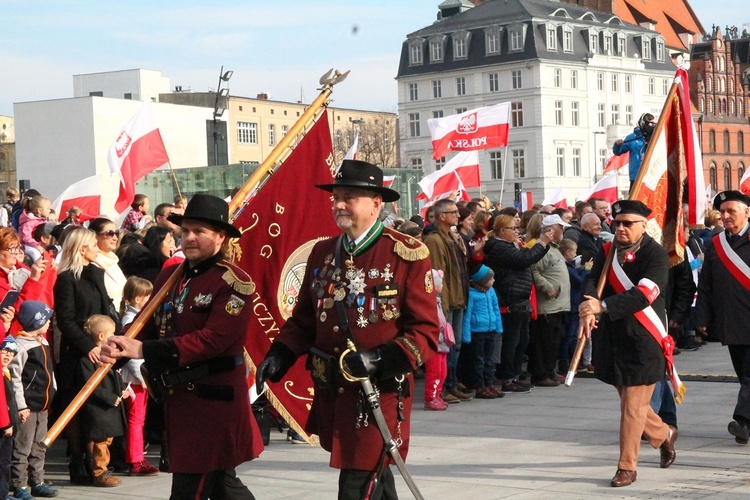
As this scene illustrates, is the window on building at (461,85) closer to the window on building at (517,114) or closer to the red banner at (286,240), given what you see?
→ the window on building at (517,114)

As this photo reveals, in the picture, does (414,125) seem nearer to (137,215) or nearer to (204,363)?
(137,215)

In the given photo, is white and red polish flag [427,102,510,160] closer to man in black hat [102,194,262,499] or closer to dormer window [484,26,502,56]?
man in black hat [102,194,262,499]

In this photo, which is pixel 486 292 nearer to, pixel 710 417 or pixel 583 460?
pixel 710 417

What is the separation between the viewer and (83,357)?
9.52 m

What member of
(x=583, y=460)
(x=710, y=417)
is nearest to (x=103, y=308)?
(x=583, y=460)

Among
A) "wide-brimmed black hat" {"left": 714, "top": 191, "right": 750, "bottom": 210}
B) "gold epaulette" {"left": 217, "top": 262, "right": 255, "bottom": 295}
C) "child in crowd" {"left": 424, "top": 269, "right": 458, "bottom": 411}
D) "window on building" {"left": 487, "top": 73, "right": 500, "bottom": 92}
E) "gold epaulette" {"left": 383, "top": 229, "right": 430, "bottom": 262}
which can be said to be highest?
"window on building" {"left": 487, "top": 73, "right": 500, "bottom": 92}

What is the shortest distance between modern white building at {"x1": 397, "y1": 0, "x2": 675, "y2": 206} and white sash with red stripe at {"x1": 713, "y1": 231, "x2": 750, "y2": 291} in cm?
7422

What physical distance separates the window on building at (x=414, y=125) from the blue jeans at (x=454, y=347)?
79.0 metres

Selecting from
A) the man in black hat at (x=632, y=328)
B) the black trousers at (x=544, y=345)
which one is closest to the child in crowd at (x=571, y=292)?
the black trousers at (x=544, y=345)

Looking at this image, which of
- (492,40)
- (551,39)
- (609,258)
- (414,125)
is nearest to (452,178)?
(609,258)

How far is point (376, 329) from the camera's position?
6020 mm

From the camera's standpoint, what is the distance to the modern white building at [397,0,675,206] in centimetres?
8725

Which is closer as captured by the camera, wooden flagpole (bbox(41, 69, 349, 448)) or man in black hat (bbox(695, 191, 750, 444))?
wooden flagpole (bbox(41, 69, 349, 448))

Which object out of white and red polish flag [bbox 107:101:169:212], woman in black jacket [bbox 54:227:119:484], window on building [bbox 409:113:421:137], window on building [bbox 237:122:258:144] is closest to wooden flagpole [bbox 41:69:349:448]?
woman in black jacket [bbox 54:227:119:484]
